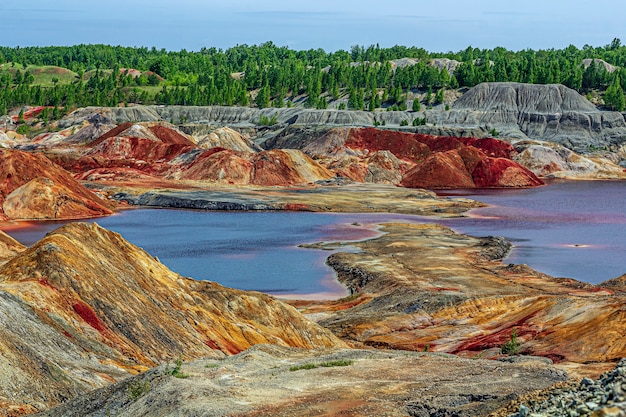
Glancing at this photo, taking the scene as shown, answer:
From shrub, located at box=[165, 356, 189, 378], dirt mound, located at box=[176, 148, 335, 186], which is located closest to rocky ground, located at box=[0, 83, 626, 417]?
shrub, located at box=[165, 356, 189, 378]

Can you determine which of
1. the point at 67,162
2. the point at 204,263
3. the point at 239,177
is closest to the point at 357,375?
the point at 204,263

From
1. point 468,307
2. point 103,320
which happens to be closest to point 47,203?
point 468,307

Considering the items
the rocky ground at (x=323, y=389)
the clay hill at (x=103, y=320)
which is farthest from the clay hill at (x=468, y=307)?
the rocky ground at (x=323, y=389)

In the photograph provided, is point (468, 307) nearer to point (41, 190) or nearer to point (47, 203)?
point (47, 203)

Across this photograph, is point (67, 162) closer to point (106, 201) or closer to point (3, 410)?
point (106, 201)

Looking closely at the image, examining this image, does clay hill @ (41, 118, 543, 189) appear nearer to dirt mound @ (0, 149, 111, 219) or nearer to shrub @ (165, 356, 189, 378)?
dirt mound @ (0, 149, 111, 219)

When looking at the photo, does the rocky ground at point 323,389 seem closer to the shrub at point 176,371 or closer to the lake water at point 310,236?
the shrub at point 176,371
